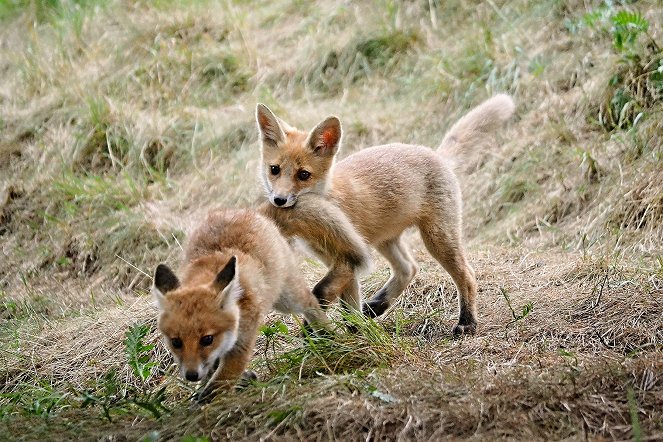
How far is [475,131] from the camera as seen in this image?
7043 millimetres

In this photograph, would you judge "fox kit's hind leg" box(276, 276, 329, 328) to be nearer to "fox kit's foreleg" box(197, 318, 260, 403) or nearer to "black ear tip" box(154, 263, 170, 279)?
"fox kit's foreleg" box(197, 318, 260, 403)

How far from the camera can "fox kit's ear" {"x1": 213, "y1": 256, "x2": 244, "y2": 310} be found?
14.5 feet

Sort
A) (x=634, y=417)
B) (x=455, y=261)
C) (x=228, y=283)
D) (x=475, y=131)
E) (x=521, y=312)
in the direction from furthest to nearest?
(x=475, y=131)
(x=455, y=261)
(x=521, y=312)
(x=228, y=283)
(x=634, y=417)

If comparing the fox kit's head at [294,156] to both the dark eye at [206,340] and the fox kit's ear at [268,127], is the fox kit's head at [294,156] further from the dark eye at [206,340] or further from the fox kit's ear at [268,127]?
the dark eye at [206,340]

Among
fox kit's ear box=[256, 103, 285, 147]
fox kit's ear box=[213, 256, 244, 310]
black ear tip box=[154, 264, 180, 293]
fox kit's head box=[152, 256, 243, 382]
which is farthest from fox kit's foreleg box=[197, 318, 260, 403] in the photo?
fox kit's ear box=[256, 103, 285, 147]

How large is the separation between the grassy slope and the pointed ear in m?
1.22

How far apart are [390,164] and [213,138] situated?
3.85 m

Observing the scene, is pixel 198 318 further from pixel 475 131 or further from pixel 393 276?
pixel 475 131

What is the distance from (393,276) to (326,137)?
1180mm

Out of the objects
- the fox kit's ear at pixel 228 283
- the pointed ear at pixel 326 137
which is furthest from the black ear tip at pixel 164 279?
the pointed ear at pixel 326 137

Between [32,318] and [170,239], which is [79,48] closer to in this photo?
[170,239]

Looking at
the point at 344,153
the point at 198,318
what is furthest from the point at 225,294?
the point at 344,153

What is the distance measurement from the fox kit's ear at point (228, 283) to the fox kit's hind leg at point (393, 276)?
6.82 ft

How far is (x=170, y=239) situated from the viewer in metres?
8.41
